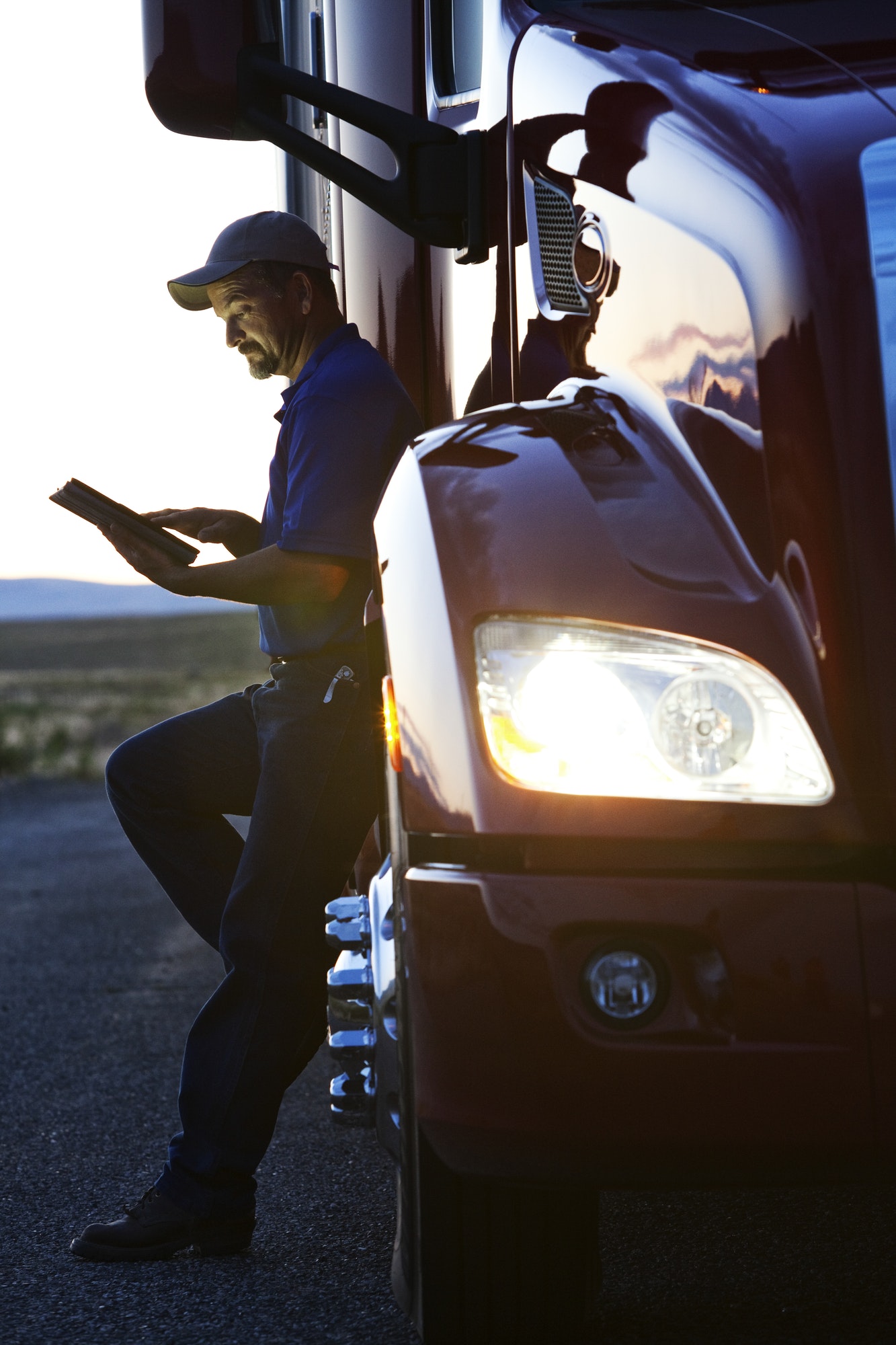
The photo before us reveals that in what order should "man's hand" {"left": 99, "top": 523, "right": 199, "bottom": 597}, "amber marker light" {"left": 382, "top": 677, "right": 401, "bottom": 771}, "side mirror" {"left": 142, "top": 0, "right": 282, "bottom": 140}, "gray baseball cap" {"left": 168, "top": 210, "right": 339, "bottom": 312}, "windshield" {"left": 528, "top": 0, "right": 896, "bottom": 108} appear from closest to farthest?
"amber marker light" {"left": 382, "top": 677, "right": 401, "bottom": 771} < "windshield" {"left": 528, "top": 0, "right": 896, "bottom": 108} < "side mirror" {"left": 142, "top": 0, "right": 282, "bottom": 140} < "man's hand" {"left": 99, "top": 523, "right": 199, "bottom": 597} < "gray baseball cap" {"left": 168, "top": 210, "right": 339, "bottom": 312}

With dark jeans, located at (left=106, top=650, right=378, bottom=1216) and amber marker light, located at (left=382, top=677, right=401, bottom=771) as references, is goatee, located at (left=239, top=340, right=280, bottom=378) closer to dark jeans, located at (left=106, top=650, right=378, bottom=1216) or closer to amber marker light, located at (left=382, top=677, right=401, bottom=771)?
dark jeans, located at (left=106, top=650, right=378, bottom=1216)

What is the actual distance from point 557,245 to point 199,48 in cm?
79

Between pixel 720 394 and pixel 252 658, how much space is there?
76.9m

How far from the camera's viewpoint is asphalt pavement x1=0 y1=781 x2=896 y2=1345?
2.65 m

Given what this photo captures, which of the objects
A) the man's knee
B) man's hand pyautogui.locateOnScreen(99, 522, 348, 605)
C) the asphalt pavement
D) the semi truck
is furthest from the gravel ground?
man's hand pyautogui.locateOnScreen(99, 522, 348, 605)

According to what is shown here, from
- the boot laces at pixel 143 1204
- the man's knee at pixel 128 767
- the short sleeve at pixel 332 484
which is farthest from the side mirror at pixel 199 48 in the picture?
the boot laces at pixel 143 1204

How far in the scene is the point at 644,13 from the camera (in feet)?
9.59

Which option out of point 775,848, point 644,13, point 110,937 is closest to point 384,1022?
point 775,848

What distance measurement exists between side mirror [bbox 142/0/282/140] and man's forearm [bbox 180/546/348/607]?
86 centimetres

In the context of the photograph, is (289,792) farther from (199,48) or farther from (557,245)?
(199,48)

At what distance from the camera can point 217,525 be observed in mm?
3598

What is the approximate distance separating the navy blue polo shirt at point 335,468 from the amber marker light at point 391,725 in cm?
76

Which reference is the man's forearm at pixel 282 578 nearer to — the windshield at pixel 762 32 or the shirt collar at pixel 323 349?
the shirt collar at pixel 323 349

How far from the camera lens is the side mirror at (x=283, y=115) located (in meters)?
2.94
